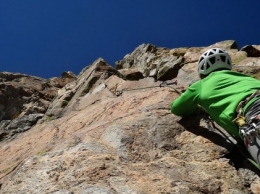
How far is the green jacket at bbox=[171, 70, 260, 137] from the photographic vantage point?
8172 mm

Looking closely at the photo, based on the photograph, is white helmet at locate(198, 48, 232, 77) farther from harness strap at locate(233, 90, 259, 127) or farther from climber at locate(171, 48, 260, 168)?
harness strap at locate(233, 90, 259, 127)

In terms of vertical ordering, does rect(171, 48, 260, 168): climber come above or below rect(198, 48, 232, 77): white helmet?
below

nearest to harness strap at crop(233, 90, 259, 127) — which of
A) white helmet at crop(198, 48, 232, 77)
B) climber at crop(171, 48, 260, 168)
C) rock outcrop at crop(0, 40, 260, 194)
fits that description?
climber at crop(171, 48, 260, 168)

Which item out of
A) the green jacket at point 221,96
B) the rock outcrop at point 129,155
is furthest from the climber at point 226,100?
the rock outcrop at point 129,155

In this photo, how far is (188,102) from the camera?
32.1ft

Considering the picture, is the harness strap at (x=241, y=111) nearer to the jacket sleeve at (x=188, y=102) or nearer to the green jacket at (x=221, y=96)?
the green jacket at (x=221, y=96)

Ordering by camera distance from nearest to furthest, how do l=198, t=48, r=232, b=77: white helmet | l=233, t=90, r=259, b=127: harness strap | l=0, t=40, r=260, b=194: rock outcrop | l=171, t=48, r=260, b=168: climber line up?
l=171, t=48, r=260, b=168: climber → l=233, t=90, r=259, b=127: harness strap → l=0, t=40, r=260, b=194: rock outcrop → l=198, t=48, r=232, b=77: white helmet

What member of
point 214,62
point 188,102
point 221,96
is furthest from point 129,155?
point 214,62

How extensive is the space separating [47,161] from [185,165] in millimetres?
3151

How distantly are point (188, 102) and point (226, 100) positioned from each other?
1.52 meters

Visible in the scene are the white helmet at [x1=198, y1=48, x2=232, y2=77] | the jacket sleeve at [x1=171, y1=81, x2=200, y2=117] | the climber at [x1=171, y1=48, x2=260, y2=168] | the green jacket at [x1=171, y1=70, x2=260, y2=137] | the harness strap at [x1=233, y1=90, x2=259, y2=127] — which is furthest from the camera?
the white helmet at [x1=198, y1=48, x2=232, y2=77]

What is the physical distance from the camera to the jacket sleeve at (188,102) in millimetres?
9602

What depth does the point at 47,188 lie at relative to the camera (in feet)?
25.7

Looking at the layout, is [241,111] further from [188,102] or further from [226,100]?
[188,102]
